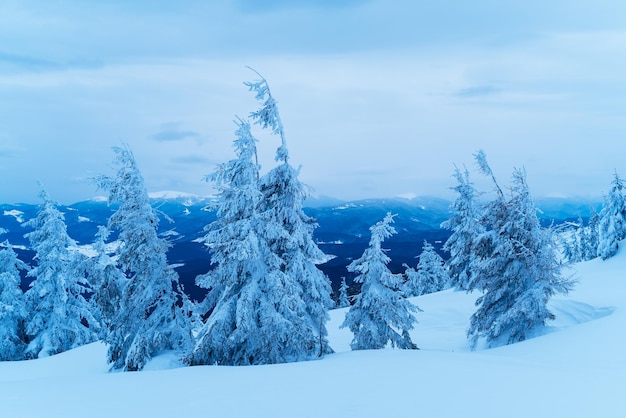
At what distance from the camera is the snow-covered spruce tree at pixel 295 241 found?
13.6 metres

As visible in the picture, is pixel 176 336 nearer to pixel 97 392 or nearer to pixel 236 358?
pixel 236 358

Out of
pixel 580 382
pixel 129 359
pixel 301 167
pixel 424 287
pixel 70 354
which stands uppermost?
pixel 301 167

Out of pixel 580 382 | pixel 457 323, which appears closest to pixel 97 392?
pixel 580 382

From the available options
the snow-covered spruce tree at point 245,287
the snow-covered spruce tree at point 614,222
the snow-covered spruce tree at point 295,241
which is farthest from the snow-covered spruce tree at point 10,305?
the snow-covered spruce tree at point 614,222

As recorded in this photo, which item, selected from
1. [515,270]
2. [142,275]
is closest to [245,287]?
[142,275]

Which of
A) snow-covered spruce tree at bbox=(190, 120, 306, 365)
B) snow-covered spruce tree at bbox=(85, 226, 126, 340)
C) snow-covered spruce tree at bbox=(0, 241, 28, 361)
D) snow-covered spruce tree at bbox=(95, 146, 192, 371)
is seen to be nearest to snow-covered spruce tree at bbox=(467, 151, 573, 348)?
snow-covered spruce tree at bbox=(190, 120, 306, 365)

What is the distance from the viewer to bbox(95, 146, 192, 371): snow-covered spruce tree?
15.2m

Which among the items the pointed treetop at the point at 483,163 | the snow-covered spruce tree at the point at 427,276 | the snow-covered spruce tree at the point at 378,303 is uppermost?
the pointed treetop at the point at 483,163

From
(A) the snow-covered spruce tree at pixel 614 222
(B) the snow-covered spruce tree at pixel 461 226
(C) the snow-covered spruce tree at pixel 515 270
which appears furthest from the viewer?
(A) the snow-covered spruce tree at pixel 614 222

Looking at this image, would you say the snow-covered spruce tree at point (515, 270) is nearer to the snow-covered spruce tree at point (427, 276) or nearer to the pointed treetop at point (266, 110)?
the pointed treetop at point (266, 110)

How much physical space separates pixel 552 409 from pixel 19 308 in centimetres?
3499

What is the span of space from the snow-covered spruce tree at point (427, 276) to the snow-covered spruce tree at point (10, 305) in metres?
40.6

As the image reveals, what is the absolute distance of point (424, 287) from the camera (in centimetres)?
5075

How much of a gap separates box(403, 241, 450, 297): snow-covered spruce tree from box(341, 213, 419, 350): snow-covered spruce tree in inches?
1355
